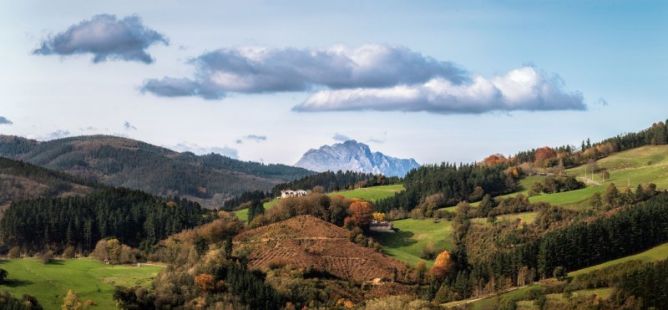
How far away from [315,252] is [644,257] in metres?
65.6

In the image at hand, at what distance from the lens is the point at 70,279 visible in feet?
477

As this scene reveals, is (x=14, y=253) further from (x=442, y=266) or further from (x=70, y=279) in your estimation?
(x=442, y=266)

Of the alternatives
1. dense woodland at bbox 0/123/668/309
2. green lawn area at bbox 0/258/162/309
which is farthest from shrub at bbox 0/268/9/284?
dense woodland at bbox 0/123/668/309

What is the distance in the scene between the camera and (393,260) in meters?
180

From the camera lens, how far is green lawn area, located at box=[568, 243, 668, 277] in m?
150

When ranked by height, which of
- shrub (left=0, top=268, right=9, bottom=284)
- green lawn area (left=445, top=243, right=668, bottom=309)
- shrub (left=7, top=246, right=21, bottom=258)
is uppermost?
shrub (left=7, top=246, right=21, bottom=258)

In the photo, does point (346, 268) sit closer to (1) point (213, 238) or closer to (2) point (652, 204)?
(1) point (213, 238)

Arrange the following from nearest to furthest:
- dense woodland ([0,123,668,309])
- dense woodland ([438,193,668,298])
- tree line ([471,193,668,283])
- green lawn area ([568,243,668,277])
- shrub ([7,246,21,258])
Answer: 1. dense woodland ([0,123,668,309])
2. green lawn area ([568,243,668,277])
3. dense woodland ([438,193,668,298])
4. tree line ([471,193,668,283])
5. shrub ([7,246,21,258])

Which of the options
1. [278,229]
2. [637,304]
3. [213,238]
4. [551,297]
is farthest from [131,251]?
[637,304]

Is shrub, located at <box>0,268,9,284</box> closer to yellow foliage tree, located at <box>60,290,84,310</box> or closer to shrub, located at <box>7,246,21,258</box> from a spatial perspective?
yellow foliage tree, located at <box>60,290,84,310</box>

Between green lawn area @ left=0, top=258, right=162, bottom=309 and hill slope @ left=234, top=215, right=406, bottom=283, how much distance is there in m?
23.3

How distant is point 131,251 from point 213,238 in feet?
61.8

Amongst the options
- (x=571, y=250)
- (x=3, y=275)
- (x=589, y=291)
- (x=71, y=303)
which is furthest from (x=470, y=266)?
(x=3, y=275)

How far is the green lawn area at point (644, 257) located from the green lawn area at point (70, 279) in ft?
261
